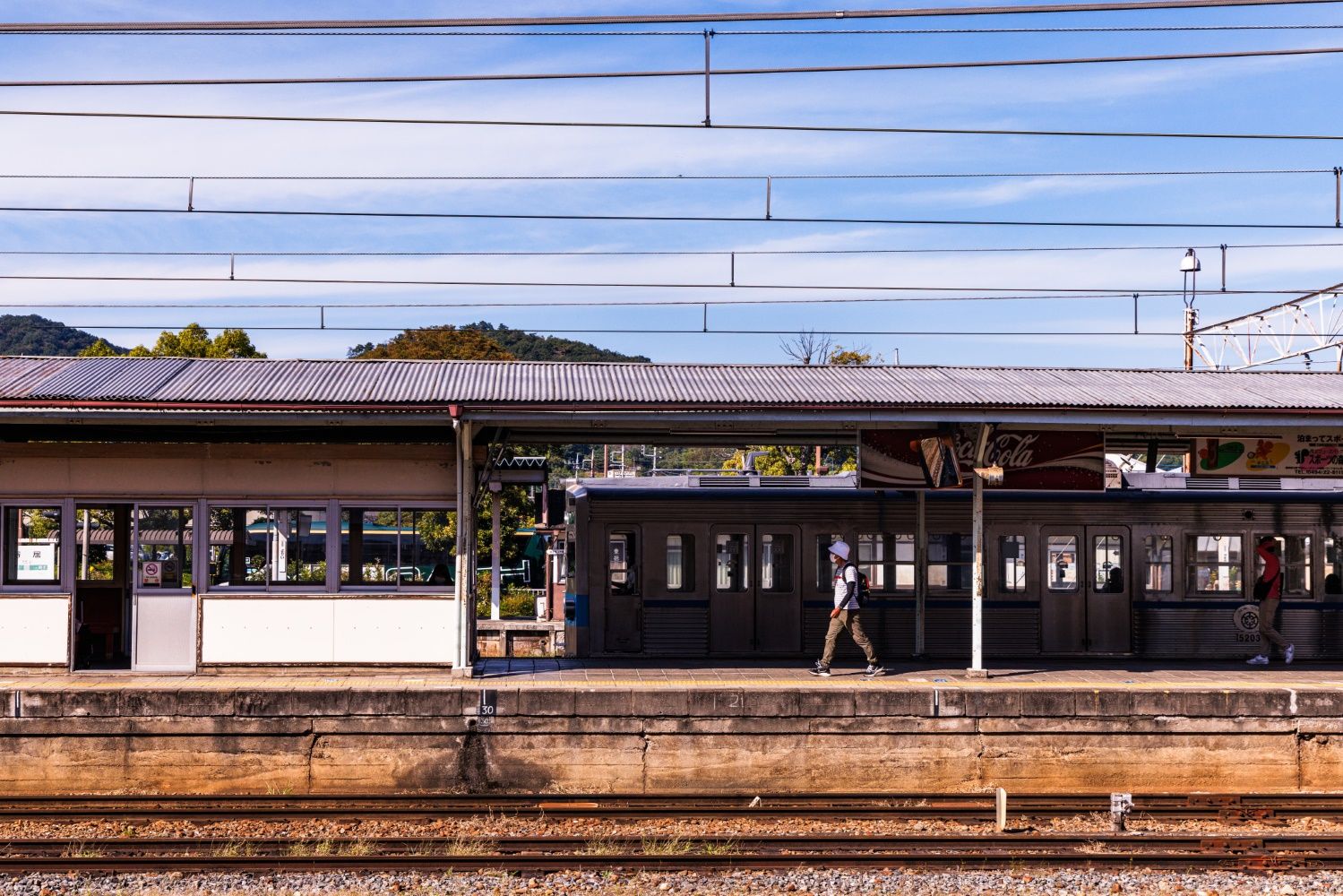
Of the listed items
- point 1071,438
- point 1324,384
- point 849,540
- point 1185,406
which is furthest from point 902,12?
point 1324,384

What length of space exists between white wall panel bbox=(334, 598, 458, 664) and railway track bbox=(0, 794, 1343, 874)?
229 cm

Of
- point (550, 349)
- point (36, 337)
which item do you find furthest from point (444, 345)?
point (36, 337)

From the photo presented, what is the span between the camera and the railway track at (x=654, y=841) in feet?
33.8

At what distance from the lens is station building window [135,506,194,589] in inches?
581

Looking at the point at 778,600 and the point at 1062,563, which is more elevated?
the point at 1062,563

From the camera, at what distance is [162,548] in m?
14.8

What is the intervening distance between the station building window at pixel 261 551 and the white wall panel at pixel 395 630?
0.56m

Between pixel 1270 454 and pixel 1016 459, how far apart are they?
3166mm

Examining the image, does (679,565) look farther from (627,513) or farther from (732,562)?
(627,513)

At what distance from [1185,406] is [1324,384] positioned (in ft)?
12.9

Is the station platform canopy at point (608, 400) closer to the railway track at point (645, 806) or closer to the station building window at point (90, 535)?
the station building window at point (90, 535)

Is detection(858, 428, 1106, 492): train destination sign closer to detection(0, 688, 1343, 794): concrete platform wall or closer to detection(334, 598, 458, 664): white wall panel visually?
detection(0, 688, 1343, 794): concrete platform wall

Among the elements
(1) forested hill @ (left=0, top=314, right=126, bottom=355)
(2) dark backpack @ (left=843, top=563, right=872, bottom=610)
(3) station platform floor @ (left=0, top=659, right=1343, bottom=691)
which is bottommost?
(3) station platform floor @ (left=0, top=659, right=1343, bottom=691)

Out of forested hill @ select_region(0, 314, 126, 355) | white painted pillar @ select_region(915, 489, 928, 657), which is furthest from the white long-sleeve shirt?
A: forested hill @ select_region(0, 314, 126, 355)
